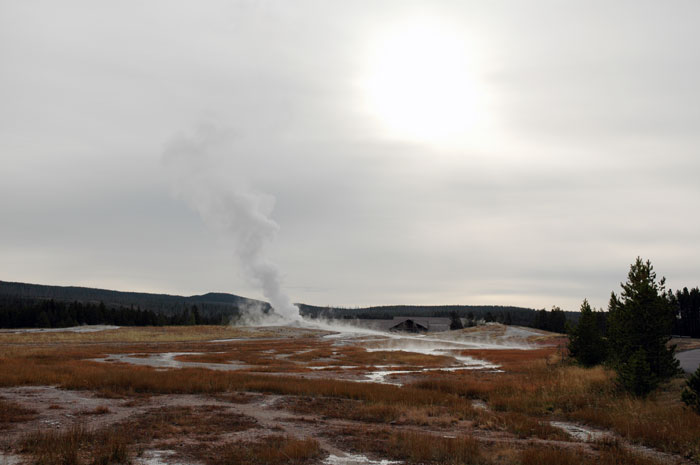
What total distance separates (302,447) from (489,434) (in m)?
6.71

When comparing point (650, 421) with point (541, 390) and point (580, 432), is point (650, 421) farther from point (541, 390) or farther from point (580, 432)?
point (541, 390)

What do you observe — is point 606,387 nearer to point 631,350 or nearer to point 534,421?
point 631,350

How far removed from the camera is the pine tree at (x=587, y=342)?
3288 centimetres

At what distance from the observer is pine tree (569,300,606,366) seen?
108 ft

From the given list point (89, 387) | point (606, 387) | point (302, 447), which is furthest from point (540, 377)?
point (89, 387)

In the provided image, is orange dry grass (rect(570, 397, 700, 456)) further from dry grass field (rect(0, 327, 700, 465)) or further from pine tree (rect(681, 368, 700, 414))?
pine tree (rect(681, 368, 700, 414))

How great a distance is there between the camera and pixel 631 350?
2186 cm

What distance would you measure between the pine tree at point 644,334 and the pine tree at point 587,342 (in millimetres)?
11250

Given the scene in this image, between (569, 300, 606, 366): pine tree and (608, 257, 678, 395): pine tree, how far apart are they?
1125cm

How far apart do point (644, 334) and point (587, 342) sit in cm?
1275

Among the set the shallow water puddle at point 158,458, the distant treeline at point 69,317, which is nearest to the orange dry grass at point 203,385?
the shallow water puddle at point 158,458

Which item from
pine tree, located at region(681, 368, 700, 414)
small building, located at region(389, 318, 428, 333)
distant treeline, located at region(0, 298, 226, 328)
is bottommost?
small building, located at region(389, 318, 428, 333)

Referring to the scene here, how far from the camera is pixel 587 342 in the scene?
33375mm

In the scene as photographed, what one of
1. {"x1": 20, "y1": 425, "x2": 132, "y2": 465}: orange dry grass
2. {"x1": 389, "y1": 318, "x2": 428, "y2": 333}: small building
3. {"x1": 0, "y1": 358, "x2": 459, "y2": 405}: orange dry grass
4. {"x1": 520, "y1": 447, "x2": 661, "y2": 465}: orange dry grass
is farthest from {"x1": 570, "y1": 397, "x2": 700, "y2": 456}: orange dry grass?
{"x1": 389, "y1": 318, "x2": 428, "y2": 333}: small building
